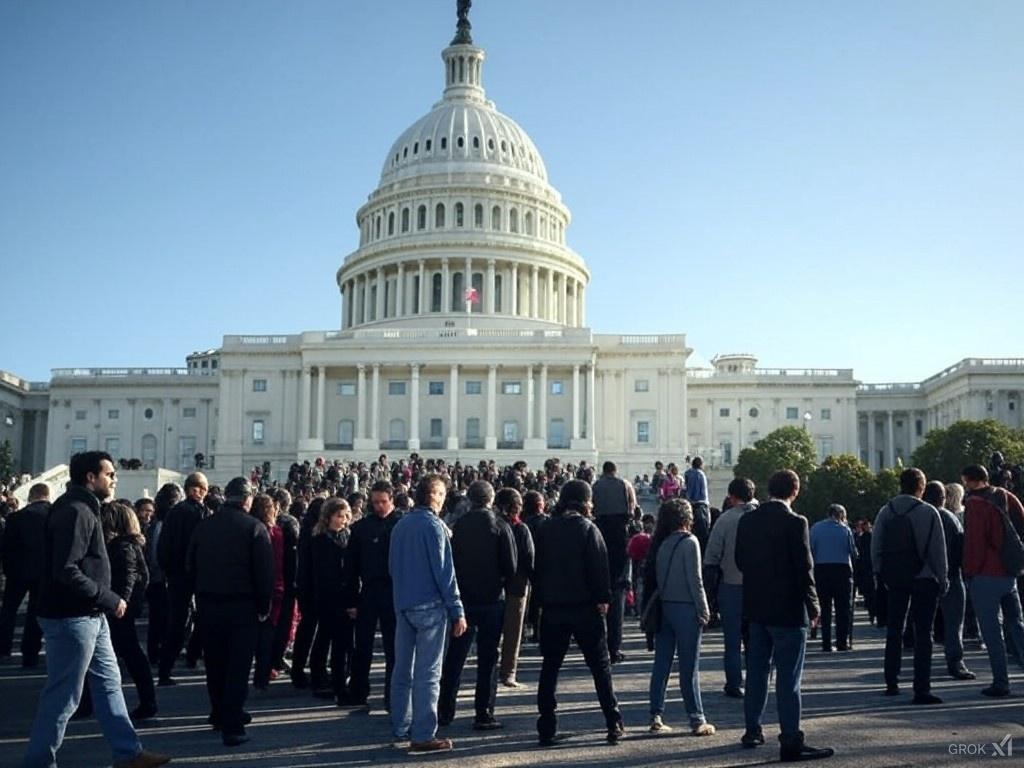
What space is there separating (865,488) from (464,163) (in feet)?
173

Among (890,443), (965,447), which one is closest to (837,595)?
(965,447)

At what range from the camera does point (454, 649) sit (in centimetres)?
1209

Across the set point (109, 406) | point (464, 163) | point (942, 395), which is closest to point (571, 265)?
point (464, 163)

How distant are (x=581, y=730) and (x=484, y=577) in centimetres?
187

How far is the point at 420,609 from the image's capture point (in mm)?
11031

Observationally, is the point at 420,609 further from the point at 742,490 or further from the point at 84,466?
the point at 742,490

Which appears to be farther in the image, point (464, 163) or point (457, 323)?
point (464, 163)

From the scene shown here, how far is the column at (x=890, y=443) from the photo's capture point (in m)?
101

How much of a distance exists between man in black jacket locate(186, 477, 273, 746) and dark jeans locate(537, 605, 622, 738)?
2.86 metres

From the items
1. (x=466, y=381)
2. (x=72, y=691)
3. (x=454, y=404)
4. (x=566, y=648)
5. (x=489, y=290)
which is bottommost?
(x=72, y=691)

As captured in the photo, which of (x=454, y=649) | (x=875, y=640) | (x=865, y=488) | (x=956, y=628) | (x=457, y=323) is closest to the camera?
(x=454, y=649)

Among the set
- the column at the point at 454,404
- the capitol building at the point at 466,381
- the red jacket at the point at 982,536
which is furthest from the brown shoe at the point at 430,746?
the column at the point at 454,404

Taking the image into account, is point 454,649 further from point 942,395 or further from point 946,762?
point 942,395

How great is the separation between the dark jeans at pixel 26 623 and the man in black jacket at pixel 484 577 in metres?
7.48
